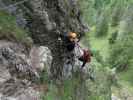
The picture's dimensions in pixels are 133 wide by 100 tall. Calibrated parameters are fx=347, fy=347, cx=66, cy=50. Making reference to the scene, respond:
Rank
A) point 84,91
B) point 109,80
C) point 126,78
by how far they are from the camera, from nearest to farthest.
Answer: point 84,91, point 109,80, point 126,78

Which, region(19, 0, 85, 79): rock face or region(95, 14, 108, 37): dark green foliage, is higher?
region(19, 0, 85, 79): rock face

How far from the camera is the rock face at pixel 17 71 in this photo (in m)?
11.5

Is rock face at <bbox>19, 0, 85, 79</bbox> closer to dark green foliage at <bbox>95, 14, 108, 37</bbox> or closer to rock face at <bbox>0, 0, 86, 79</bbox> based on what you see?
rock face at <bbox>0, 0, 86, 79</bbox>

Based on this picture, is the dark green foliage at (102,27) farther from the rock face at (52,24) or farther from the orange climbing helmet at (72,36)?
the orange climbing helmet at (72,36)

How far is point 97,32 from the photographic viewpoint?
62.4 metres

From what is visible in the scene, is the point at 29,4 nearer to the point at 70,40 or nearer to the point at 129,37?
the point at 70,40

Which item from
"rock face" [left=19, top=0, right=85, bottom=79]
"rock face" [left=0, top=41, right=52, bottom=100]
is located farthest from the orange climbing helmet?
"rock face" [left=0, top=41, right=52, bottom=100]

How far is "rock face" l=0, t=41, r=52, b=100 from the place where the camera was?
11508 millimetres

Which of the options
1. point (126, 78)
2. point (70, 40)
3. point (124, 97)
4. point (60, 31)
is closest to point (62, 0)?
point (60, 31)

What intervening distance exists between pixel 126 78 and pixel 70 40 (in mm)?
32222

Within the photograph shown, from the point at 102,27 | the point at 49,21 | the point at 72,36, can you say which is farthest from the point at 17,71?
the point at 102,27

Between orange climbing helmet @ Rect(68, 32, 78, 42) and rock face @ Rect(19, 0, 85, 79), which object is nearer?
orange climbing helmet @ Rect(68, 32, 78, 42)

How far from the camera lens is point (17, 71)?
12430 mm

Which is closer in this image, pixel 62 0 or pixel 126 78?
pixel 62 0
